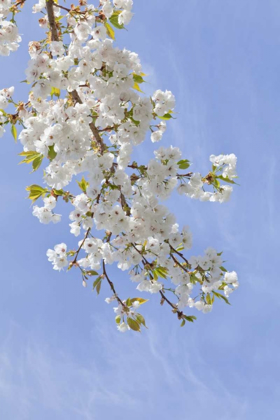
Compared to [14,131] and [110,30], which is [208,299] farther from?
[110,30]

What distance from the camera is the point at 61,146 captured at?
165 inches

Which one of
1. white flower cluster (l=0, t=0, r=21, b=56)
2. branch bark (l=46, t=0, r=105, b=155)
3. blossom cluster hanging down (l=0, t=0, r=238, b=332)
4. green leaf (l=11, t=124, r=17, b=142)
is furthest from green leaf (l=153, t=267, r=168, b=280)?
white flower cluster (l=0, t=0, r=21, b=56)

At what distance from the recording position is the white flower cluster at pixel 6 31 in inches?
190

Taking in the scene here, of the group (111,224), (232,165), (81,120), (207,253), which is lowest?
(111,224)

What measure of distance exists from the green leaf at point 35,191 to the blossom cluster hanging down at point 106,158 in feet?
0.04

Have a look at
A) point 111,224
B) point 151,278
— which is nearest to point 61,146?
point 111,224

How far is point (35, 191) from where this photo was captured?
4.85 metres

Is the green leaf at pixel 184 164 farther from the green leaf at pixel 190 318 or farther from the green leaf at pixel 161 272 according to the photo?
the green leaf at pixel 190 318

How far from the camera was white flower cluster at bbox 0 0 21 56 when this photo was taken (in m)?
4.82

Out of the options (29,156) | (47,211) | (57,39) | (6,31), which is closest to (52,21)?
(57,39)

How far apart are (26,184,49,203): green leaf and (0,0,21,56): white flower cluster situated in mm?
1651

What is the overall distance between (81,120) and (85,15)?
115cm

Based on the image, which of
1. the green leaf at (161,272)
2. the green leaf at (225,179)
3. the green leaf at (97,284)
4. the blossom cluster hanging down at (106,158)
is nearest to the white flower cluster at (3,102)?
the blossom cluster hanging down at (106,158)

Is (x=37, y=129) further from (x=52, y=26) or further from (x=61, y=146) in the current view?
(x=52, y=26)
